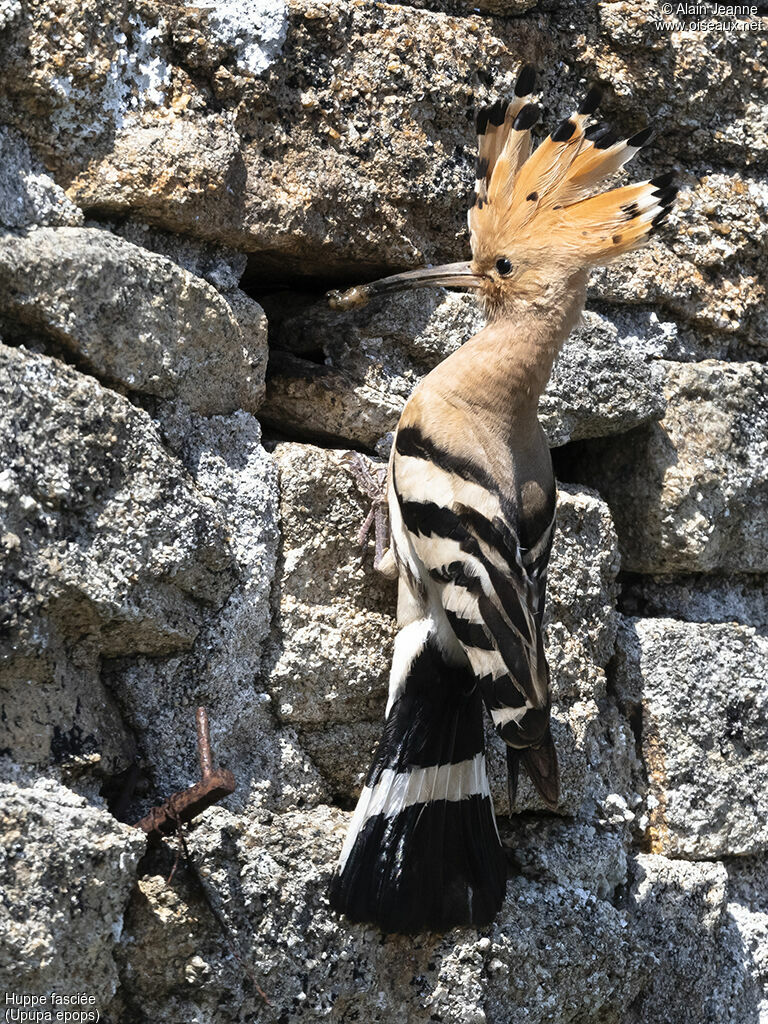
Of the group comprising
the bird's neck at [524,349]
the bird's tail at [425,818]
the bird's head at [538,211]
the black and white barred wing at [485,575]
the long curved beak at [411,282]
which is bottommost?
the bird's tail at [425,818]

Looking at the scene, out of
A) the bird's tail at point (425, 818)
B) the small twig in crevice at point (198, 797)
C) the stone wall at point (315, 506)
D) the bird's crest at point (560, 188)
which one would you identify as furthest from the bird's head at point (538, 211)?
the small twig in crevice at point (198, 797)

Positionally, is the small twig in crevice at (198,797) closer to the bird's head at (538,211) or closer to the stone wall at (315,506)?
the stone wall at (315,506)

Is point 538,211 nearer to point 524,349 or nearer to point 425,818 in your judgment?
point 524,349

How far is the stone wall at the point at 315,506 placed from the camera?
1967 mm

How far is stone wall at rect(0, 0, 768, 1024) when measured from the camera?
6.45 feet

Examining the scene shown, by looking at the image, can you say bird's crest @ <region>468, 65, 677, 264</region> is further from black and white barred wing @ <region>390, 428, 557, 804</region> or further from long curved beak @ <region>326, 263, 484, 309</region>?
black and white barred wing @ <region>390, 428, 557, 804</region>

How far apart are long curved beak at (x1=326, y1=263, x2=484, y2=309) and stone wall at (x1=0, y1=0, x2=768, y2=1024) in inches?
4.1

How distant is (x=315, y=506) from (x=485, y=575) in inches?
14.1

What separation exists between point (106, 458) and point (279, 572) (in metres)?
0.44

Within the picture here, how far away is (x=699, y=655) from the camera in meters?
2.72

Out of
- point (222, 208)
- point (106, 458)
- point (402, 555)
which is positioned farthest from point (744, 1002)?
point (222, 208)

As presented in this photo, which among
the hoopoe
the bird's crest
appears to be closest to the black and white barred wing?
the hoopoe

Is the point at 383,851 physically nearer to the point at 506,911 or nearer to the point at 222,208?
the point at 506,911

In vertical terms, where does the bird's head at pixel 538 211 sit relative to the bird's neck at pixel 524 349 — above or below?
above
